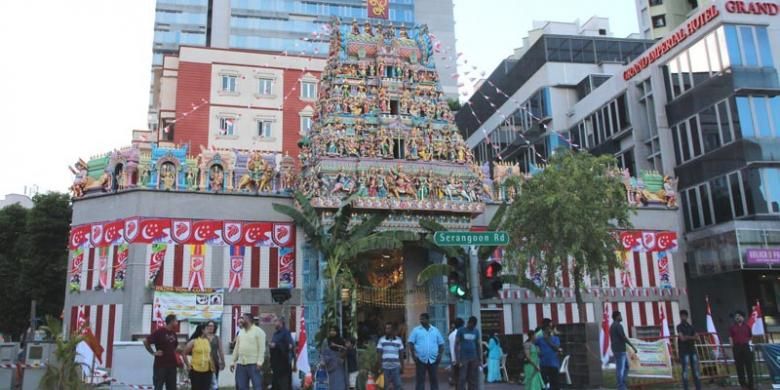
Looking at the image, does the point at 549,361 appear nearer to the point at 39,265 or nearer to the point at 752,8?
the point at 752,8

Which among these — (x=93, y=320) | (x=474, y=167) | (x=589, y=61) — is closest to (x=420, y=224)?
(x=474, y=167)

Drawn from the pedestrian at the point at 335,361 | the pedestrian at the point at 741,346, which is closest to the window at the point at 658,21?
the pedestrian at the point at 741,346

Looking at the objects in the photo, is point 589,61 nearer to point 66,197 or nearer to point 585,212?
point 585,212

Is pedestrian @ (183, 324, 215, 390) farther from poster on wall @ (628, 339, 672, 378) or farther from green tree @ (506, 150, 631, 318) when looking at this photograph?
green tree @ (506, 150, 631, 318)

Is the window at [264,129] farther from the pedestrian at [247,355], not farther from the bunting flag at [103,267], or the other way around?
the pedestrian at [247,355]

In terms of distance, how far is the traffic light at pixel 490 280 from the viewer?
13.1 m

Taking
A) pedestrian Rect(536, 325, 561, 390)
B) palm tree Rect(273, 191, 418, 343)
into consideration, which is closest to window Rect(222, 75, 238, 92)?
palm tree Rect(273, 191, 418, 343)

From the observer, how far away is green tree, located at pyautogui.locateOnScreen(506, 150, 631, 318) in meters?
23.7

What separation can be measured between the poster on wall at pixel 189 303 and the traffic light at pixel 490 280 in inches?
670

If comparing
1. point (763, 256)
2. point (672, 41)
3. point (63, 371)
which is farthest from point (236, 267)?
point (672, 41)

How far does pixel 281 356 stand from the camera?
14734 millimetres

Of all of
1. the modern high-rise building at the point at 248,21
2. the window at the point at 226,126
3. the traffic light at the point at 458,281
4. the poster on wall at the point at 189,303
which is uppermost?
the modern high-rise building at the point at 248,21

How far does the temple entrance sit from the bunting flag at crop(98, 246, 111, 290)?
10.4 meters

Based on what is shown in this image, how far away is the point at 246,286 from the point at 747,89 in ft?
80.6
